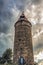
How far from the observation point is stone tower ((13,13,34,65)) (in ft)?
116

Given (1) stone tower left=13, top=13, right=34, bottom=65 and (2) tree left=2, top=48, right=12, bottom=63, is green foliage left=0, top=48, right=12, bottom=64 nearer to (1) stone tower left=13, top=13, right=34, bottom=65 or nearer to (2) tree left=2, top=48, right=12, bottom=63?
(2) tree left=2, top=48, right=12, bottom=63

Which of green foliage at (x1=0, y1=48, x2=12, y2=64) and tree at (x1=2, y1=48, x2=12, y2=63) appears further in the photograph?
tree at (x1=2, y1=48, x2=12, y2=63)

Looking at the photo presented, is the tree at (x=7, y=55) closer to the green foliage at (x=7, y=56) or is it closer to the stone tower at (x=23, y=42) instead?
the green foliage at (x=7, y=56)

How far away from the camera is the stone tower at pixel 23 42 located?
35.2 meters

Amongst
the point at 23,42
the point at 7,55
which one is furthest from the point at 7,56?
the point at 23,42

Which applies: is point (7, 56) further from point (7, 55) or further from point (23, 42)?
point (23, 42)

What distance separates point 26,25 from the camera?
38.0 meters

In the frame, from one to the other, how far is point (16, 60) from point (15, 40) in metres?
4.72

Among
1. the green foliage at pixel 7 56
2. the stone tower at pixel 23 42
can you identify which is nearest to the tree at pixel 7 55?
the green foliage at pixel 7 56

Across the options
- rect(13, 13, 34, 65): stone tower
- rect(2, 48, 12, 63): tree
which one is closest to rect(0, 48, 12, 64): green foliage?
rect(2, 48, 12, 63): tree

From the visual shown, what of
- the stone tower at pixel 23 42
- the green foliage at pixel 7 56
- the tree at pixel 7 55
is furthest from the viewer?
the tree at pixel 7 55

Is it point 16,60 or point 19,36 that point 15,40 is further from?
point 16,60

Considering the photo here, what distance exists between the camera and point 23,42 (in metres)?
36.2

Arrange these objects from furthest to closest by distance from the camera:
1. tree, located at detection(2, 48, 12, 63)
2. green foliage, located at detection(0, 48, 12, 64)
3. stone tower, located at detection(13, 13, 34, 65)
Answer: tree, located at detection(2, 48, 12, 63) → green foliage, located at detection(0, 48, 12, 64) → stone tower, located at detection(13, 13, 34, 65)
